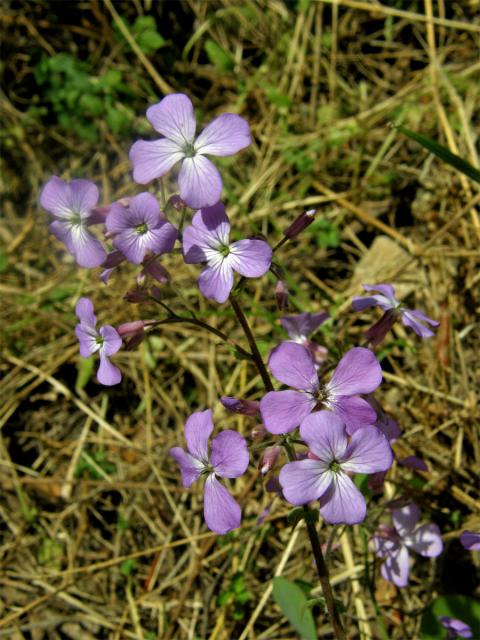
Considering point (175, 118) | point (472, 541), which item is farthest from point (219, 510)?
point (175, 118)

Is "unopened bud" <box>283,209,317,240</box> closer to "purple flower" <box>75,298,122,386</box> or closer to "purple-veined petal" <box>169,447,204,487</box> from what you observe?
"purple flower" <box>75,298,122,386</box>

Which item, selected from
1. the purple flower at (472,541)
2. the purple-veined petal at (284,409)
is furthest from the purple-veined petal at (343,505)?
the purple flower at (472,541)

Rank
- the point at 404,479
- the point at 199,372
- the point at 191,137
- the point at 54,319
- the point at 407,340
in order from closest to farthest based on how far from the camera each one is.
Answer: the point at 191,137 → the point at 404,479 → the point at 407,340 → the point at 199,372 → the point at 54,319

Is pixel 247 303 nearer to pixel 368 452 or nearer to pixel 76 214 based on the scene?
pixel 76 214

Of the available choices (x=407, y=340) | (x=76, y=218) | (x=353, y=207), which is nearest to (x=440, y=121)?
(x=353, y=207)

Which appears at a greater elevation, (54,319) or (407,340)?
(407,340)

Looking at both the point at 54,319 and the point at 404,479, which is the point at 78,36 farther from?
the point at 404,479

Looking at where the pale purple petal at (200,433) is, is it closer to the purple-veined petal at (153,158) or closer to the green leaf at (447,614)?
the purple-veined petal at (153,158)
